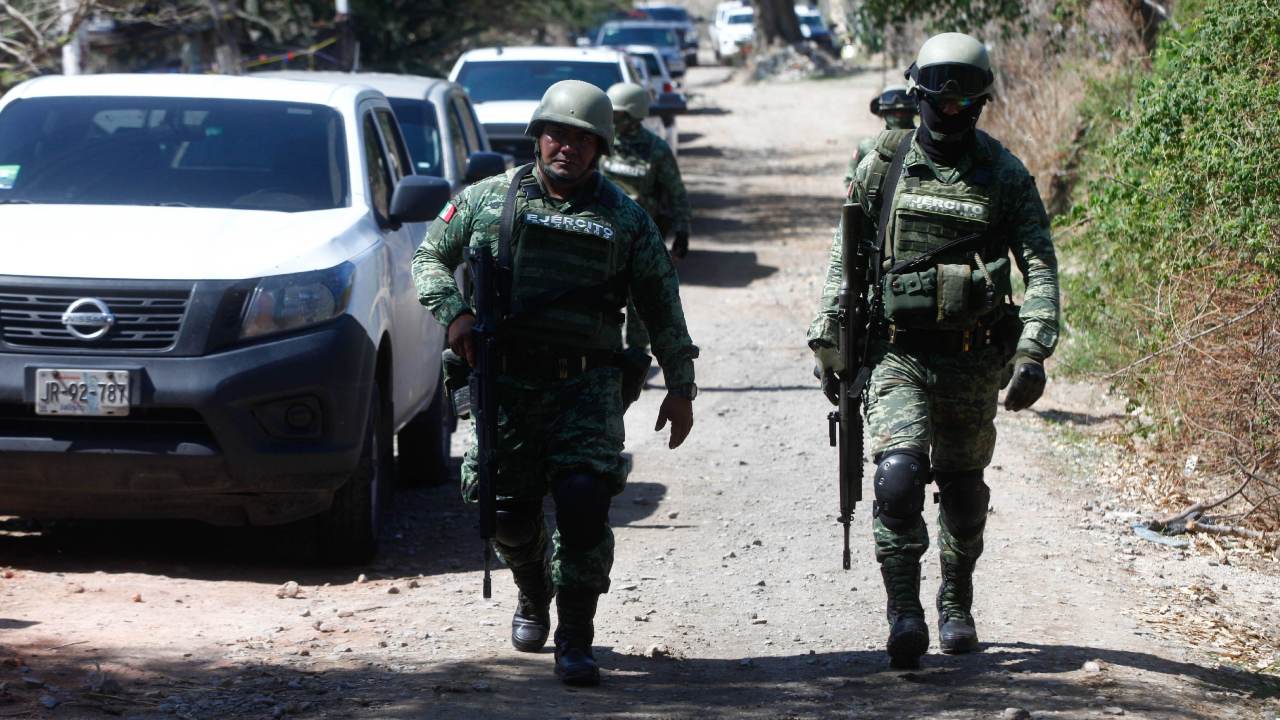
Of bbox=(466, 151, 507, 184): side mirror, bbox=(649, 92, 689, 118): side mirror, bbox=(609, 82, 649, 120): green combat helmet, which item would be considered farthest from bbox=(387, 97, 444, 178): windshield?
bbox=(649, 92, 689, 118): side mirror

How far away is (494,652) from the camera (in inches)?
208

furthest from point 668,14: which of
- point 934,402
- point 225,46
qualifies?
point 934,402

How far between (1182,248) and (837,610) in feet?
9.38

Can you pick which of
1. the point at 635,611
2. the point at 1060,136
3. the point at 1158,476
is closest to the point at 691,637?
the point at 635,611

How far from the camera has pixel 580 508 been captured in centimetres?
484

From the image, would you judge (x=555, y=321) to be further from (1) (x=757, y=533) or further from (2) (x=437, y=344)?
(2) (x=437, y=344)

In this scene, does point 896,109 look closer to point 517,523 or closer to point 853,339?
point 853,339

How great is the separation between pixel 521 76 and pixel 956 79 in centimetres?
1132

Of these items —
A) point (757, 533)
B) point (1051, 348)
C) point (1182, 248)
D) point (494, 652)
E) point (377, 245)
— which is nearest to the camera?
point (1051, 348)

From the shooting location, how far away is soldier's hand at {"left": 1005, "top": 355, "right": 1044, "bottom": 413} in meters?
4.88

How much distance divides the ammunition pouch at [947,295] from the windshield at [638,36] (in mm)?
38200

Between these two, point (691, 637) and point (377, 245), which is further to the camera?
point (377, 245)

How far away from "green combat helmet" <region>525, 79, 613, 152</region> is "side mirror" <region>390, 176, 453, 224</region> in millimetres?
1889

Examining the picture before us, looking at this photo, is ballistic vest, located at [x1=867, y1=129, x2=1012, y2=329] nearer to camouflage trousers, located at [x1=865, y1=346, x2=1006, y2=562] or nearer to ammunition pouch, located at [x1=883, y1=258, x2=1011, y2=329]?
ammunition pouch, located at [x1=883, y1=258, x2=1011, y2=329]
